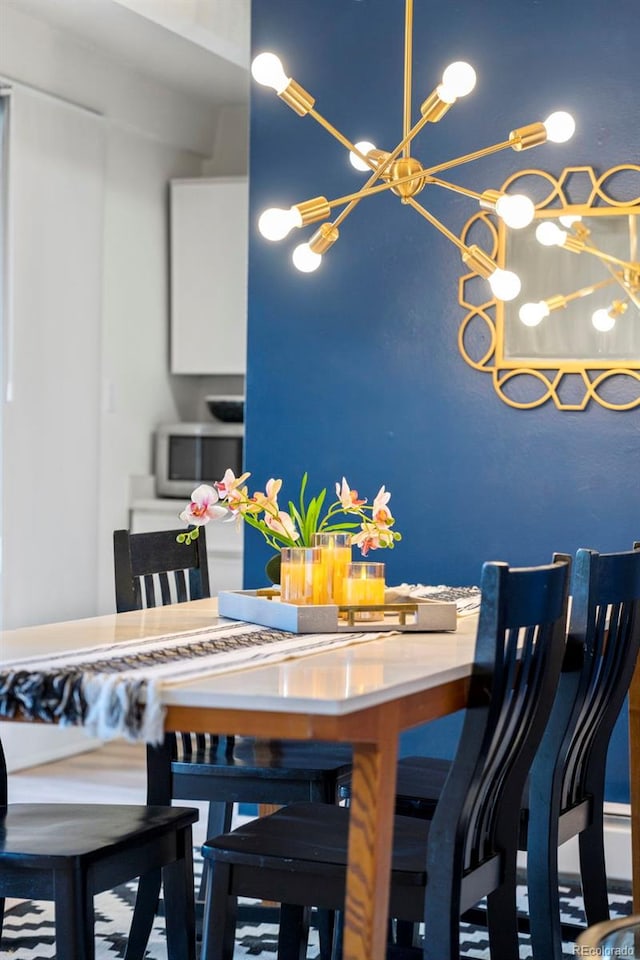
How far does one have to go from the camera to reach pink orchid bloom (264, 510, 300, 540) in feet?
9.45

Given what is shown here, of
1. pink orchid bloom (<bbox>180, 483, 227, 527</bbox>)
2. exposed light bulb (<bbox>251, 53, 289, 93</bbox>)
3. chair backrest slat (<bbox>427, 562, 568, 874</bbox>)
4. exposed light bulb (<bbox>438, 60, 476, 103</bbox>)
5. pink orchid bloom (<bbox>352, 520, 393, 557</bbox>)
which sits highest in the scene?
exposed light bulb (<bbox>251, 53, 289, 93</bbox>)

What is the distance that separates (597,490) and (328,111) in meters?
1.32

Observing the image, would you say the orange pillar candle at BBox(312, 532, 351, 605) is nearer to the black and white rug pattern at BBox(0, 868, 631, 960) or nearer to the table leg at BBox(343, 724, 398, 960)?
the table leg at BBox(343, 724, 398, 960)

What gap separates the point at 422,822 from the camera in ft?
8.05

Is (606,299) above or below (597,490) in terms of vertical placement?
above

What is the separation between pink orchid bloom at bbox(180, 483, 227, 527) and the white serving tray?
0.55 ft

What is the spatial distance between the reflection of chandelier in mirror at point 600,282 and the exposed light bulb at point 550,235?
10 centimetres

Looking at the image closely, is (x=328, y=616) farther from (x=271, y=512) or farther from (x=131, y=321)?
(x=131, y=321)

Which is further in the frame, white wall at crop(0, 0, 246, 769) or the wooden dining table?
white wall at crop(0, 0, 246, 769)

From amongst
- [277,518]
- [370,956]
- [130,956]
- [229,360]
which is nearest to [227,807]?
[130,956]

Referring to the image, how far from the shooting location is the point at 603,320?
12.5ft

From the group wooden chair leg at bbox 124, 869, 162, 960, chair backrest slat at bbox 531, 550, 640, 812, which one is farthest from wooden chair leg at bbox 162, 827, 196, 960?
chair backrest slat at bbox 531, 550, 640, 812

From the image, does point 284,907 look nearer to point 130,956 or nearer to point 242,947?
point 130,956

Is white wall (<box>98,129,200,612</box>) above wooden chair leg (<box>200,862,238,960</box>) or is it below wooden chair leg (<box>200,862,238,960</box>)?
above
